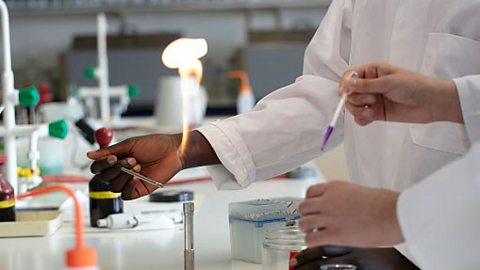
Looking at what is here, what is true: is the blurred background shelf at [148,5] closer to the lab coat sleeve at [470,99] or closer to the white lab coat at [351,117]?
the white lab coat at [351,117]

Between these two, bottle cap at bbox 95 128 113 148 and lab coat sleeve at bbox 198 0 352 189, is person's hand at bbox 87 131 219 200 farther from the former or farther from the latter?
bottle cap at bbox 95 128 113 148

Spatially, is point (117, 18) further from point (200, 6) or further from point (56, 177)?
point (56, 177)

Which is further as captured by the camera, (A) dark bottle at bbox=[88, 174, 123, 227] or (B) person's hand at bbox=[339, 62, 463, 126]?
(A) dark bottle at bbox=[88, 174, 123, 227]

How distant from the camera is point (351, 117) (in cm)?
160

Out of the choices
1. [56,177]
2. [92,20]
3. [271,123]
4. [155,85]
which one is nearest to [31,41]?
[92,20]

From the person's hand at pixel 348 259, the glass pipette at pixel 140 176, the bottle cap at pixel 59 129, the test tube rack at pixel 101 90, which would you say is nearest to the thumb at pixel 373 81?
the person's hand at pixel 348 259

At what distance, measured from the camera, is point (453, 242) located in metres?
1.02

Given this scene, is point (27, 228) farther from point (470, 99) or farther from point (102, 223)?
point (470, 99)

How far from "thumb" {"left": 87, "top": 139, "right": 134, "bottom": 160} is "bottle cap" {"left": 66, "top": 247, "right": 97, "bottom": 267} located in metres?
0.64

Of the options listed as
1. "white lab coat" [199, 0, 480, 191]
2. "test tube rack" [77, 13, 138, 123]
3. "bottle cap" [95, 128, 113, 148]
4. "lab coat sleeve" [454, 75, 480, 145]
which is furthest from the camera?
"test tube rack" [77, 13, 138, 123]

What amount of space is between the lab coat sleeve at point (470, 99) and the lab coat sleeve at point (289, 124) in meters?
0.42

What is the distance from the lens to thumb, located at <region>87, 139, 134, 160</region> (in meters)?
1.45

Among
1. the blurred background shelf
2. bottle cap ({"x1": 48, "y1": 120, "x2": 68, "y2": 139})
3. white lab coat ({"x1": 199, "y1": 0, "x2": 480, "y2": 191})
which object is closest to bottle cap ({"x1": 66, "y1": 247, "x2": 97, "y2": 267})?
white lab coat ({"x1": 199, "y1": 0, "x2": 480, "y2": 191})

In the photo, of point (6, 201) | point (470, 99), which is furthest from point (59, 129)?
point (470, 99)
